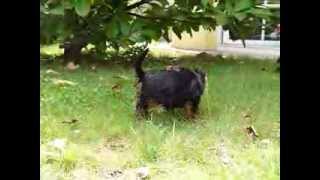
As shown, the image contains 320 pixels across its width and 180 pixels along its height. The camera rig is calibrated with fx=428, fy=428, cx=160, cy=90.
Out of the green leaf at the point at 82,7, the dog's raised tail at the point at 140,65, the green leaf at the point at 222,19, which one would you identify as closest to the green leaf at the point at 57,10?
the green leaf at the point at 82,7

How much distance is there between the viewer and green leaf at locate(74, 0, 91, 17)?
0.75 m

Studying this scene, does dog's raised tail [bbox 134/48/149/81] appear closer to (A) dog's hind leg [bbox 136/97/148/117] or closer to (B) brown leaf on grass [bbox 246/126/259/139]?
(A) dog's hind leg [bbox 136/97/148/117]

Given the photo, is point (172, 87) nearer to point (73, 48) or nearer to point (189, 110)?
point (189, 110)

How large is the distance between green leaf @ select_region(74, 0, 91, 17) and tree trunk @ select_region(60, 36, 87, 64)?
5 centimetres

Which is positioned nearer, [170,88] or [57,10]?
[57,10]

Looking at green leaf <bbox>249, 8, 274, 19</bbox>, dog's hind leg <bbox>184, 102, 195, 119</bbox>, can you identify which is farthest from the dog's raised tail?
green leaf <bbox>249, 8, 274, 19</bbox>

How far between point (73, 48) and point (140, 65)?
0.13 metres

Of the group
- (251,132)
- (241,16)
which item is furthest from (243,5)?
Answer: (251,132)

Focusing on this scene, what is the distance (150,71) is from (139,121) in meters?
0.10

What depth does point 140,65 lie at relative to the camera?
81 centimetres

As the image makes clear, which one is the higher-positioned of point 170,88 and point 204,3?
point 204,3

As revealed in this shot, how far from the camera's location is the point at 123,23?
0.80 meters
